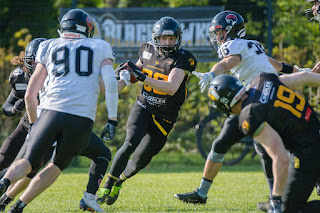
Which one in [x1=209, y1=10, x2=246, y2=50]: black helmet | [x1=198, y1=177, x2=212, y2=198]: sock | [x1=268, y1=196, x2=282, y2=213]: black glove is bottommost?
[x1=198, y1=177, x2=212, y2=198]: sock

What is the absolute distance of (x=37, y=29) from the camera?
9.90 metres

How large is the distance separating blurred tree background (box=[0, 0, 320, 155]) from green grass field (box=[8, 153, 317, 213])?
1.18 m

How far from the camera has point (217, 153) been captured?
5090mm

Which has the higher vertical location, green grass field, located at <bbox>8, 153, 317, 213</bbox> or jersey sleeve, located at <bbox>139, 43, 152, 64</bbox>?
jersey sleeve, located at <bbox>139, 43, 152, 64</bbox>

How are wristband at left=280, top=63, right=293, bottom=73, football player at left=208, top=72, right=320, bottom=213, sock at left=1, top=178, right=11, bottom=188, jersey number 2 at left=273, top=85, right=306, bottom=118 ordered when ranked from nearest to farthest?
1. football player at left=208, top=72, right=320, bottom=213
2. jersey number 2 at left=273, top=85, right=306, bottom=118
3. sock at left=1, top=178, right=11, bottom=188
4. wristband at left=280, top=63, right=293, bottom=73

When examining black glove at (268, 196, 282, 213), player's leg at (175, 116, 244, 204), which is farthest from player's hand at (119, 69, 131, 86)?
black glove at (268, 196, 282, 213)

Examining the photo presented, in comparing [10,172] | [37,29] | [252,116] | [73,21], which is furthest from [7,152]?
[37,29]

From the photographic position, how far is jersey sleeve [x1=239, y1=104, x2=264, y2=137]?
145 inches

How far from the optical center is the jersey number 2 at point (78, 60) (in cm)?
410

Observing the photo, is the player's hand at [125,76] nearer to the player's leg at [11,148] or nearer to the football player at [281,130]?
the player's leg at [11,148]

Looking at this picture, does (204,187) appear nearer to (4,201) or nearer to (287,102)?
(287,102)

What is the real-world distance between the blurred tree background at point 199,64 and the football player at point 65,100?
5.78 meters

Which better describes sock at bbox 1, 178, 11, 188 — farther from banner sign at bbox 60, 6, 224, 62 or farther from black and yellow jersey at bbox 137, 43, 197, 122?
banner sign at bbox 60, 6, 224, 62

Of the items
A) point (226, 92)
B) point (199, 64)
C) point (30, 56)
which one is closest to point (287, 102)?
point (226, 92)
